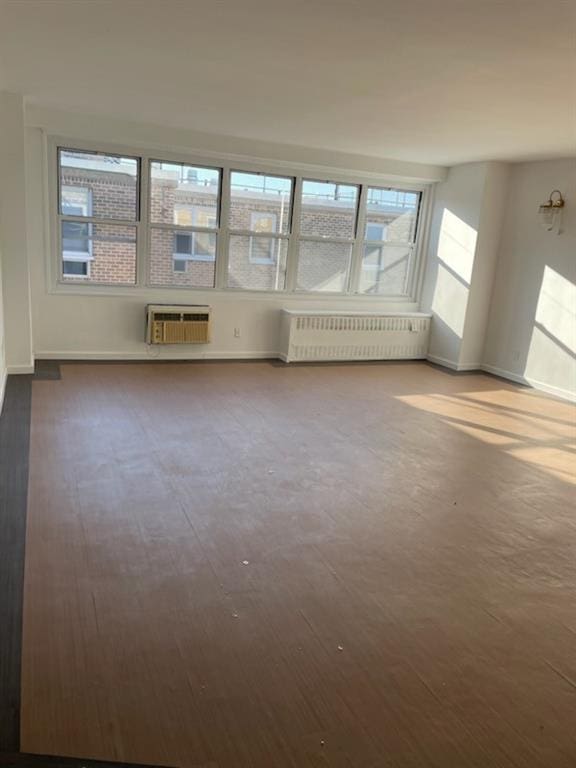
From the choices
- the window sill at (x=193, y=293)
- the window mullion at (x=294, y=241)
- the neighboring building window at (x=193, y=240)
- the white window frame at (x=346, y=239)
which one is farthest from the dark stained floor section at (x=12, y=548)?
the white window frame at (x=346, y=239)

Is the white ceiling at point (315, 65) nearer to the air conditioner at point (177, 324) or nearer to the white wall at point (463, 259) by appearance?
the white wall at point (463, 259)

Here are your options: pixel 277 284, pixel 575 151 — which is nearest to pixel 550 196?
pixel 575 151

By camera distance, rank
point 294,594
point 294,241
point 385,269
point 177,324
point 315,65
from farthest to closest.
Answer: point 385,269 → point 294,241 → point 177,324 → point 315,65 → point 294,594

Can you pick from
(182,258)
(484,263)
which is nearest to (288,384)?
(182,258)

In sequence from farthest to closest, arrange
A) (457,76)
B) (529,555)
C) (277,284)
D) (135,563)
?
1. (277,284)
2. (457,76)
3. (529,555)
4. (135,563)

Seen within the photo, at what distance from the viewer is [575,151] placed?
5.84 metres

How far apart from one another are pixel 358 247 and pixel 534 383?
9.24 feet

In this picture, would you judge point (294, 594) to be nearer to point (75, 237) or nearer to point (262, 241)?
point (75, 237)

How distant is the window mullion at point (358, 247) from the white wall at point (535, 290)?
1.77 metres

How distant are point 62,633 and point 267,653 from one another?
29.8 inches

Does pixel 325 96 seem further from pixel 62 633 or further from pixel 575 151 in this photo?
pixel 62 633

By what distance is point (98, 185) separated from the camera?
6230mm

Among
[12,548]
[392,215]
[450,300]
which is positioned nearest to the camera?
[12,548]

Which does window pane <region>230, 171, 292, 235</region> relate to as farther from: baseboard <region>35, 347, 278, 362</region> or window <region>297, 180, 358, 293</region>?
baseboard <region>35, 347, 278, 362</region>
